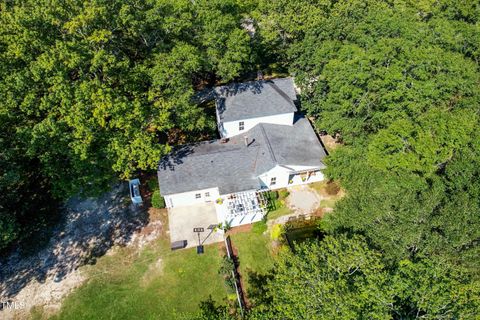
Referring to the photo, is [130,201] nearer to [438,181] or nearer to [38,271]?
[38,271]

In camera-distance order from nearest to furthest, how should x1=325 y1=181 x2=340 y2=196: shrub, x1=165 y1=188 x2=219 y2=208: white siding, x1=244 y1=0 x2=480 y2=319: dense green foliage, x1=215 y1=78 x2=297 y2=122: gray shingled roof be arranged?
x1=244 y1=0 x2=480 y2=319: dense green foliage → x1=165 y1=188 x2=219 y2=208: white siding → x1=325 y1=181 x2=340 y2=196: shrub → x1=215 y1=78 x2=297 y2=122: gray shingled roof

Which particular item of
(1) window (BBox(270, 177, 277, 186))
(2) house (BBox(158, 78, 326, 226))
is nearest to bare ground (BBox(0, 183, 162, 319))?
(2) house (BBox(158, 78, 326, 226))

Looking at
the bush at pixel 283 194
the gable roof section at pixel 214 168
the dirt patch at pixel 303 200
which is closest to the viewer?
the gable roof section at pixel 214 168

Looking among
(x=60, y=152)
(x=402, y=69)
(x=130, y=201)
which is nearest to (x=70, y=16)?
(x=60, y=152)

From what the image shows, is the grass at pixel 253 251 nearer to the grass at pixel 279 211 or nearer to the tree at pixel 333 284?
the grass at pixel 279 211

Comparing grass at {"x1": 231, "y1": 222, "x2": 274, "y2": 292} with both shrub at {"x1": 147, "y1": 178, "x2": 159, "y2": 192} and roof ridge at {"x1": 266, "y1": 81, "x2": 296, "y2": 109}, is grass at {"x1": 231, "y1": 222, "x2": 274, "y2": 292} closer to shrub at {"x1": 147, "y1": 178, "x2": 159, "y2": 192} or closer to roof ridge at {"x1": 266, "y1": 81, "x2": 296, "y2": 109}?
shrub at {"x1": 147, "y1": 178, "x2": 159, "y2": 192}

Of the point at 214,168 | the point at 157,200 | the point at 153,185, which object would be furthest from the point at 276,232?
the point at 153,185

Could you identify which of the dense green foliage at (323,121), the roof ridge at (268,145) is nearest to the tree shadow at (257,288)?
the dense green foliage at (323,121)
